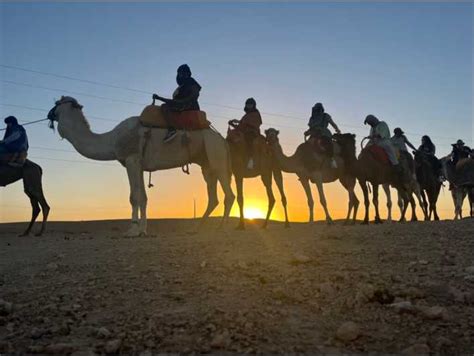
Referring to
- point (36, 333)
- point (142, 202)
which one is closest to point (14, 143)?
point (142, 202)

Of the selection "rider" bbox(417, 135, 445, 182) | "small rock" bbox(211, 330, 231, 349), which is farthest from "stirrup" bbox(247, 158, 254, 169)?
"small rock" bbox(211, 330, 231, 349)

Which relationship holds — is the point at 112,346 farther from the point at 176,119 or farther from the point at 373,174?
the point at 373,174

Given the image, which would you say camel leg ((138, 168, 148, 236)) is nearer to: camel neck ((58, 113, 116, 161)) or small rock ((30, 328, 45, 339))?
camel neck ((58, 113, 116, 161))

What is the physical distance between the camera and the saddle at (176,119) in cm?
1123

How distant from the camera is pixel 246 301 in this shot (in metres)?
4.62

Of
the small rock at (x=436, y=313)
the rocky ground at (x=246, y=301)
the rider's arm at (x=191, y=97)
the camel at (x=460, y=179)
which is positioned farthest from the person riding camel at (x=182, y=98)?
the camel at (x=460, y=179)

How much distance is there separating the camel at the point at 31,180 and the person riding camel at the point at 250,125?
5.39 m

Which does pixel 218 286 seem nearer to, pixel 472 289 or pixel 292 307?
pixel 292 307

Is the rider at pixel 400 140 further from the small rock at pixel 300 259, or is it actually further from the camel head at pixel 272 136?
the small rock at pixel 300 259

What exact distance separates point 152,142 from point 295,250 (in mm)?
5227

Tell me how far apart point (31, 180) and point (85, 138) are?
3043 millimetres

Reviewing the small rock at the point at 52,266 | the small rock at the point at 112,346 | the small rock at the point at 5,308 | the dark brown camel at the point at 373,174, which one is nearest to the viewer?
the small rock at the point at 112,346

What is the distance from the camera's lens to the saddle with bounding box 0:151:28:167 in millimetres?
13188

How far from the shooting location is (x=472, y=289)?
4.74 m
